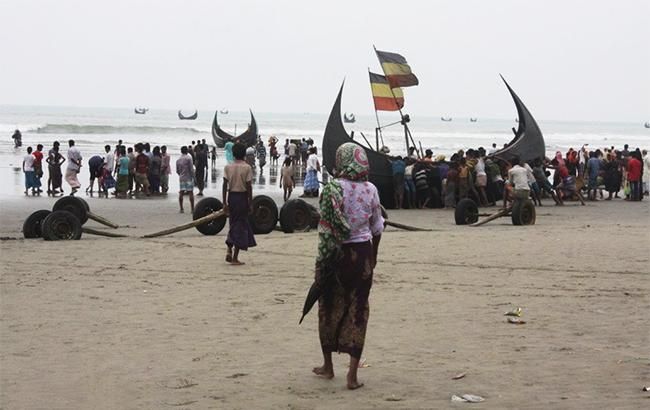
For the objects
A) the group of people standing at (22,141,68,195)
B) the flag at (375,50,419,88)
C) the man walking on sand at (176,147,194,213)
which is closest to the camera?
the man walking on sand at (176,147,194,213)

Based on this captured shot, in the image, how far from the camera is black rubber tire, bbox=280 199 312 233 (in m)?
14.6

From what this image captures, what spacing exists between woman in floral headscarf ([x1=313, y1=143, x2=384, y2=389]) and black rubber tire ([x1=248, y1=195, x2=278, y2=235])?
837cm

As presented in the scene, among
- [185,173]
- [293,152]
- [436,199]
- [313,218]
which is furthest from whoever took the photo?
[293,152]

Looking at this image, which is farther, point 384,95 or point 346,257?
point 384,95

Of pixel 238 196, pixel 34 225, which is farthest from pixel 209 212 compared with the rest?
pixel 238 196

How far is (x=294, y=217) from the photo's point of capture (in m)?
14.7

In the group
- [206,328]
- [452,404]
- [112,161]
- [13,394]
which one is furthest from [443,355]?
[112,161]

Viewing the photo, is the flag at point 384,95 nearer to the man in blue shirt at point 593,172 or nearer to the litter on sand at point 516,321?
the man in blue shirt at point 593,172

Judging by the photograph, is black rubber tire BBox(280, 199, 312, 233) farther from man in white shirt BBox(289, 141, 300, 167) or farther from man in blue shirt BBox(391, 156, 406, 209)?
man in white shirt BBox(289, 141, 300, 167)

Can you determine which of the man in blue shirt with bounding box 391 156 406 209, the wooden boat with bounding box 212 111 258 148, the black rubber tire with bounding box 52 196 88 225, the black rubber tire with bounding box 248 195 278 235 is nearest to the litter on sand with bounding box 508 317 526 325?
the black rubber tire with bounding box 248 195 278 235

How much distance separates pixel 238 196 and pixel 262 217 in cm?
370

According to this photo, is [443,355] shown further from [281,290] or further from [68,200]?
[68,200]

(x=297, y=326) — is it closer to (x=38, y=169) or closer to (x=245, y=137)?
(x=38, y=169)

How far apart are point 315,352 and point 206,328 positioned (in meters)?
1.18
